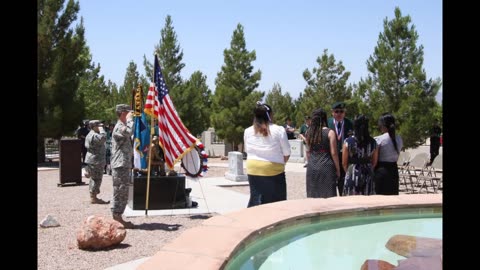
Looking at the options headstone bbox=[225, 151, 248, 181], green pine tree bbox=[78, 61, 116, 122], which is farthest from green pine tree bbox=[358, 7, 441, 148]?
green pine tree bbox=[78, 61, 116, 122]

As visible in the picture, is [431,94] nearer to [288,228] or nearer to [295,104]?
[288,228]

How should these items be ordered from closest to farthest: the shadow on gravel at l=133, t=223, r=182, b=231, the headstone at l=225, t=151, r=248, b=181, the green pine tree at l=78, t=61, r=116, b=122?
the shadow on gravel at l=133, t=223, r=182, b=231 → the headstone at l=225, t=151, r=248, b=181 → the green pine tree at l=78, t=61, r=116, b=122

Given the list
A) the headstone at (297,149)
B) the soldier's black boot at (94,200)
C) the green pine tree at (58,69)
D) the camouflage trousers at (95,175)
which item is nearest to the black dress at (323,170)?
the camouflage trousers at (95,175)

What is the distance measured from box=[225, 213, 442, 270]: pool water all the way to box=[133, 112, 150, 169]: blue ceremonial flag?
14.5ft

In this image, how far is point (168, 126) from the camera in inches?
299

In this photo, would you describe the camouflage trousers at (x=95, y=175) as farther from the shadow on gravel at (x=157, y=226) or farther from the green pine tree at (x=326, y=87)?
the green pine tree at (x=326, y=87)

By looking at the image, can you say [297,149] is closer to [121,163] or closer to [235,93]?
[235,93]

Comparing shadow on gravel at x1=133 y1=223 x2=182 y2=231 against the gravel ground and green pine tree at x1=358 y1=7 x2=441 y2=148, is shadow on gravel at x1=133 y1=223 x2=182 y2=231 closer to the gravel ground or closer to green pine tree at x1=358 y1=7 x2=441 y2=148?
the gravel ground

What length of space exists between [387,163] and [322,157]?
0.97 m

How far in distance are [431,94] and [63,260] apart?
640 inches

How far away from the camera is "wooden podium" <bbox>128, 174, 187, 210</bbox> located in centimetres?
818

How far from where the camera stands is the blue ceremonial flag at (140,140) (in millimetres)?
7680
